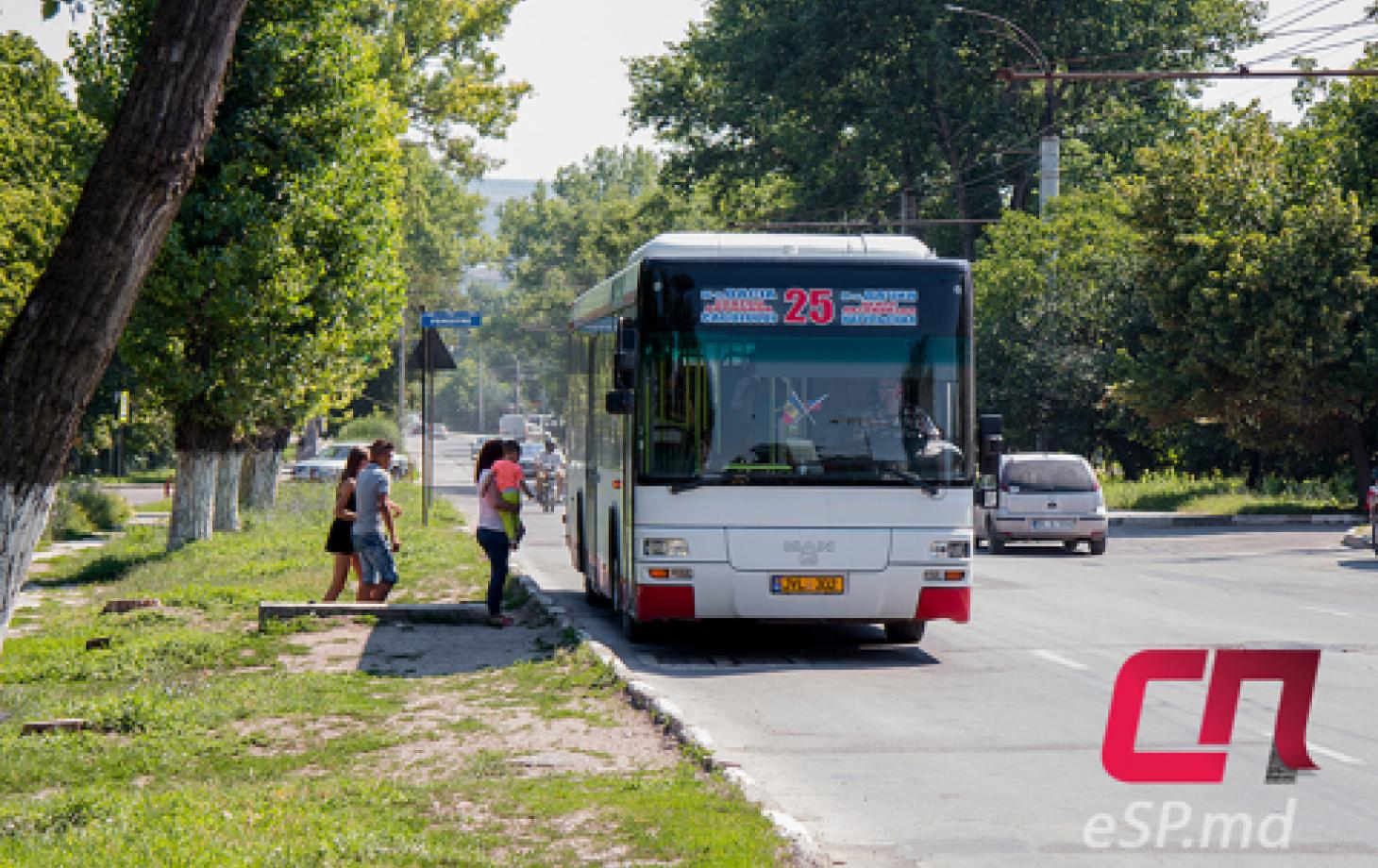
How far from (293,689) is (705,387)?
4186 millimetres

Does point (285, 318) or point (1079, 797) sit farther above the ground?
point (285, 318)

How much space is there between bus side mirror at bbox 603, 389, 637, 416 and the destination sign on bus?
886 mm

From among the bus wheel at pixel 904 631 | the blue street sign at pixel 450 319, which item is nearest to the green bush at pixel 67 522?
the blue street sign at pixel 450 319

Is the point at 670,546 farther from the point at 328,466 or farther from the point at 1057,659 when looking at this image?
the point at 328,466

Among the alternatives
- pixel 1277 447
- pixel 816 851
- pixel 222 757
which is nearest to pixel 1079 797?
pixel 816 851

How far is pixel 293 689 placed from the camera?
510 inches

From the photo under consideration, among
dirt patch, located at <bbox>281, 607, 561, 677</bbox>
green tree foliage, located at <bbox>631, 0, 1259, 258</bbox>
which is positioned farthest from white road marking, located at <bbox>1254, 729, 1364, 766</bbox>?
green tree foliage, located at <bbox>631, 0, 1259, 258</bbox>

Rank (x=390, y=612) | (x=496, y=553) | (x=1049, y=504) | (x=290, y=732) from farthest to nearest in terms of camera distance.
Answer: (x=1049, y=504), (x=390, y=612), (x=496, y=553), (x=290, y=732)

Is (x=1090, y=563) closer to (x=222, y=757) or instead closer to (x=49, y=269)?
(x=222, y=757)

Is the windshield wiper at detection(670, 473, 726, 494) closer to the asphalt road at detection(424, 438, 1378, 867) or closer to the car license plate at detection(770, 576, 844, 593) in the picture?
the car license plate at detection(770, 576, 844, 593)

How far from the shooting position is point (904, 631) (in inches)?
637

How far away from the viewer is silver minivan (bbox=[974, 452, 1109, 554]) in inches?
1219

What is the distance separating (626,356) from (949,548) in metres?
3.07

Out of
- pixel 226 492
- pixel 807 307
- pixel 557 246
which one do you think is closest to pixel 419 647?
pixel 807 307
